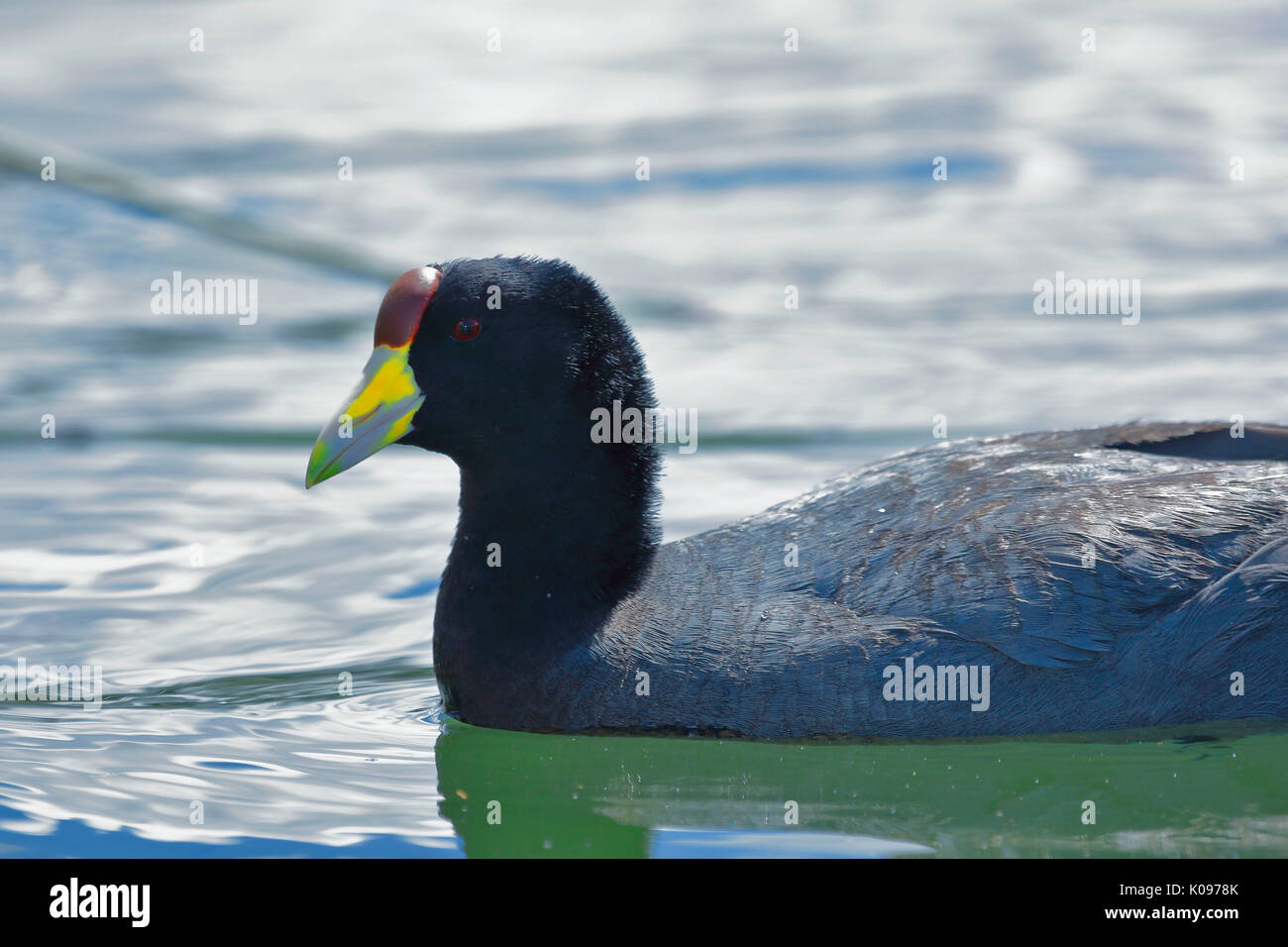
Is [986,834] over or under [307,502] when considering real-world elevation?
under

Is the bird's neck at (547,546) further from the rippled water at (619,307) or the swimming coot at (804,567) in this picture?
the rippled water at (619,307)

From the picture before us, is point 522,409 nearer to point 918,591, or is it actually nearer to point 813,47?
point 918,591

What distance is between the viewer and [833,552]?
255 inches

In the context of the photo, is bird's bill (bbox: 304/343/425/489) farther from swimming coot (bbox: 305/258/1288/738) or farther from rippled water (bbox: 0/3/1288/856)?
rippled water (bbox: 0/3/1288/856)

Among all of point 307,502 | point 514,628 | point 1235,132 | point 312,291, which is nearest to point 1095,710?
point 514,628

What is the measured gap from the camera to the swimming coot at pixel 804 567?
241 inches

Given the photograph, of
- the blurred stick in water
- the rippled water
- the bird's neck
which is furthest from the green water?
the blurred stick in water

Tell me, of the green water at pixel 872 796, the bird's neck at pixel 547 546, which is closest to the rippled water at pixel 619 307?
the green water at pixel 872 796

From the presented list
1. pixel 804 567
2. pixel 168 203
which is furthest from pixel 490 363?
pixel 168 203

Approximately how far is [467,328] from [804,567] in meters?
1.46

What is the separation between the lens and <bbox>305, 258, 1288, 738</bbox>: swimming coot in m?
6.11

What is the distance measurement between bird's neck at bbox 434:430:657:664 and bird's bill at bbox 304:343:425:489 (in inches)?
13.6

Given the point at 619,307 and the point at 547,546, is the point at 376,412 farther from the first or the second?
the point at 619,307

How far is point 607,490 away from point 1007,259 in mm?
7309
